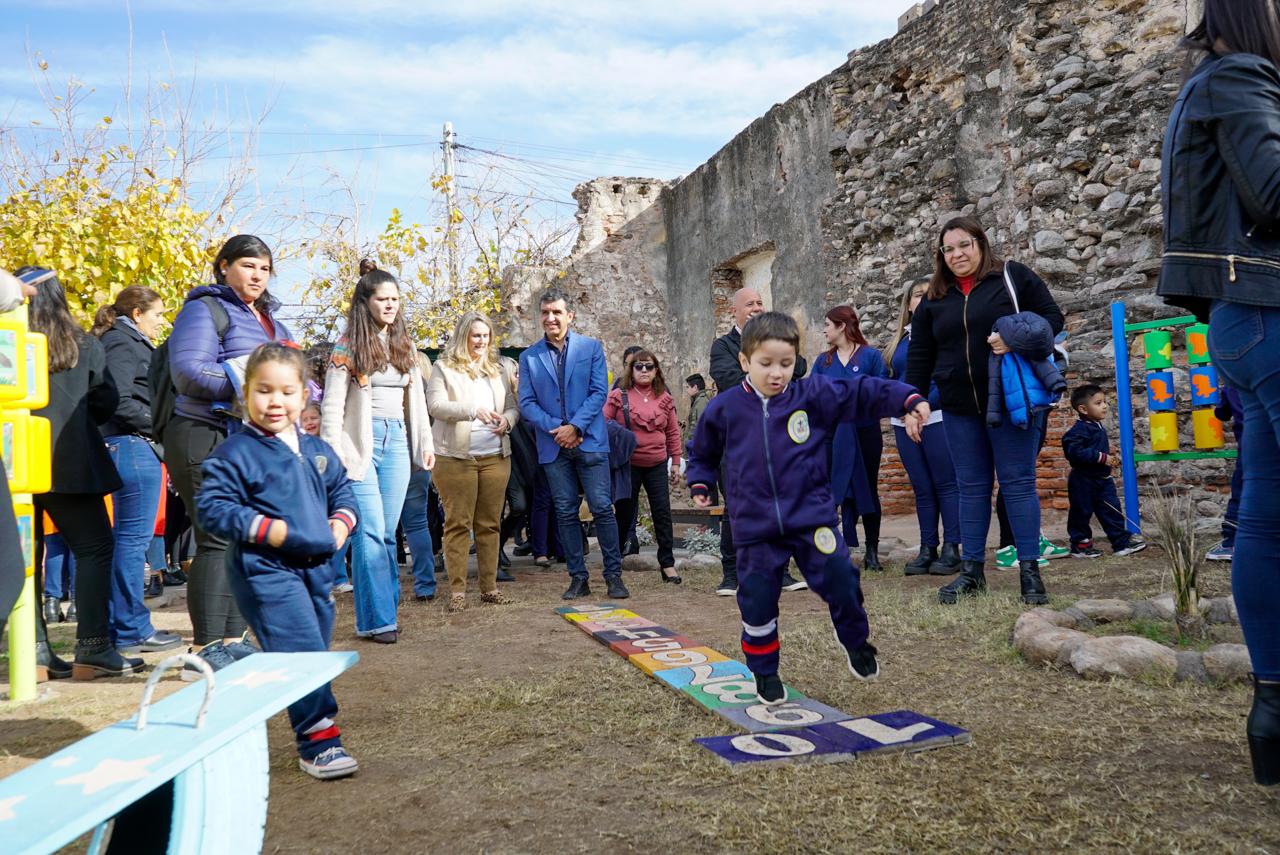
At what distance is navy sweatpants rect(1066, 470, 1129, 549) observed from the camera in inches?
267

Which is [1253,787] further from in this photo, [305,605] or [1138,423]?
[1138,423]

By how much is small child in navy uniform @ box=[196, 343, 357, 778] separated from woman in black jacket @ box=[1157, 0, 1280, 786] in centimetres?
243

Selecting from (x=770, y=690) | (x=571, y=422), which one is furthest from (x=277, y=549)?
(x=571, y=422)

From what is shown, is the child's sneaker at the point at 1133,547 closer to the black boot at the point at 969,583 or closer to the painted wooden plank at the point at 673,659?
the black boot at the point at 969,583

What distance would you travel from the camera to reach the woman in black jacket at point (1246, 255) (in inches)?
91.4

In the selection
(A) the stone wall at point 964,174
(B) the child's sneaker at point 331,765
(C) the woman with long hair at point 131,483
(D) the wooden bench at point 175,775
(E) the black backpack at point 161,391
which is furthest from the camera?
(A) the stone wall at point 964,174

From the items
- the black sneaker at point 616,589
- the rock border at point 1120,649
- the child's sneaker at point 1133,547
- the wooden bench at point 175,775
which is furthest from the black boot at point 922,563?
the wooden bench at point 175,775

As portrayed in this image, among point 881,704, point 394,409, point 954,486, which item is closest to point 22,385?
point 394,409

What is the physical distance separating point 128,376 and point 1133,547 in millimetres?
6241

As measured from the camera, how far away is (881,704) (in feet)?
11.0

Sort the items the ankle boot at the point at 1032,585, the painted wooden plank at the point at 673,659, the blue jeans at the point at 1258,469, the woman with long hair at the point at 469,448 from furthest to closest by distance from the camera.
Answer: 1. the woman with long hair at the point at 469,448
2. the ankle boot at the point at 1032,585
3. the painted wooden plank at the point at 673,659
4. the blue jeans at the point at 1258,469

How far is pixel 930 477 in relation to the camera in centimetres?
644

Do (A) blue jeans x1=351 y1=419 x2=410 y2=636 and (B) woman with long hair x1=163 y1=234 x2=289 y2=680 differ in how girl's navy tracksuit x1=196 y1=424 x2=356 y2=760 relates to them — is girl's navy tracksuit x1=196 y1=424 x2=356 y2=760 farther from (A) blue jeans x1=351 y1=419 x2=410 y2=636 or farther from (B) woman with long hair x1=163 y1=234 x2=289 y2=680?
(A) blue jeans x1=351 y1=419 x2=410 y2=636

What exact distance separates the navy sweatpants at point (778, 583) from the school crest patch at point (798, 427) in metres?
0.32
